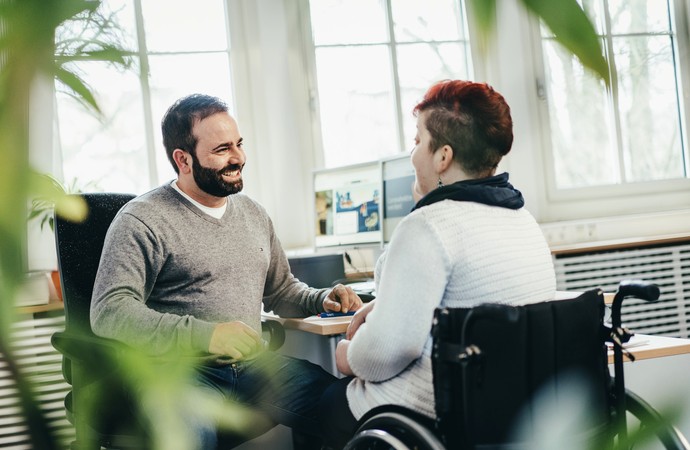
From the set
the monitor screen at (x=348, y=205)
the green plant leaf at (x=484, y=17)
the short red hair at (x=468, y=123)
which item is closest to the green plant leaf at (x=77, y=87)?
the green plant leaf at (x=484, y=17)

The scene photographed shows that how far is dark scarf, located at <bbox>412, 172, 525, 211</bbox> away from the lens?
4.63 feet

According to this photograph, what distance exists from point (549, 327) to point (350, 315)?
3.03ft

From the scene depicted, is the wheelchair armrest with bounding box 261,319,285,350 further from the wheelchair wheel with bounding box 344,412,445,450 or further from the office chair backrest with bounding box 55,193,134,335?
the wheelchair wheel with bounding box 344,412,445,450

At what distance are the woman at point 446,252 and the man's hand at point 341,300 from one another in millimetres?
470

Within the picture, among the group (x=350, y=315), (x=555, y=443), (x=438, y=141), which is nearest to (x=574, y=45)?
(x=555, y=443)

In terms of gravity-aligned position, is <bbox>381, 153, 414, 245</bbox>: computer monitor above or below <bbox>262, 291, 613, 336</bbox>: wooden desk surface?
above

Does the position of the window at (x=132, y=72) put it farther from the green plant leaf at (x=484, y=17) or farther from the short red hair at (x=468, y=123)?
the short red hair at (x=468, y=123)

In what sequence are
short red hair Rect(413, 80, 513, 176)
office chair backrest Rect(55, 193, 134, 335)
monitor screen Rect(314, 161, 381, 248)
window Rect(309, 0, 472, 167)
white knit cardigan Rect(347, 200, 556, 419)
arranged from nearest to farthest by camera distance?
white knit cardigan Rect(347, 200, 556, 419) → short red hair Rect(413, 80, 513, 176) → office chair backrest Rect(55, 193, 134, 335) → monitor screen Rect(314, 161, 381, 248) → window Rect(309, 0, 472, 167)

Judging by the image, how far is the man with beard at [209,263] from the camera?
71.4 inches

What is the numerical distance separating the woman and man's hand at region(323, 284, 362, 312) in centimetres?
47

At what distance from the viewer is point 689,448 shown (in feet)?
3.92

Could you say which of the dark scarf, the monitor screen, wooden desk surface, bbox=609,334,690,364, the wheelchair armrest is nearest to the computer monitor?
the monitor screen

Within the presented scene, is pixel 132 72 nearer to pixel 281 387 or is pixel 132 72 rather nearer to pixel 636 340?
pixel 281 387

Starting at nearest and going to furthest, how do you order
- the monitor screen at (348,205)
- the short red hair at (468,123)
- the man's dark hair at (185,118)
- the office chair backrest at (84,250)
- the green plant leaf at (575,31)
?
the green plant leaf at (575,31) → the short red hair at (468,123) → the office chair backrest at (84,250) → the man's dark hair at (185,118) → the monitor screen at (348,205)
